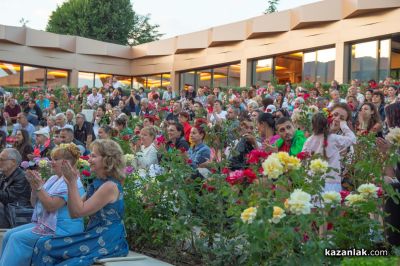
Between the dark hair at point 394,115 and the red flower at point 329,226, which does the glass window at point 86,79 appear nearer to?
the dark hair at point 394,115

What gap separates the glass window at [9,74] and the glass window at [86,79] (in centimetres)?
395

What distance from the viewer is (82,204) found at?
4844 millimetres

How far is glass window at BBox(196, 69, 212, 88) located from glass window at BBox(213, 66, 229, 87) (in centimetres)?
59

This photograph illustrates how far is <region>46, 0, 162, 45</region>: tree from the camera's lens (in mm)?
55125

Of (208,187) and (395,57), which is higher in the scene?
(395,57)

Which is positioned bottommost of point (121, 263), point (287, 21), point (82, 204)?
point (121, 263)

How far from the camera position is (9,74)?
3303cm

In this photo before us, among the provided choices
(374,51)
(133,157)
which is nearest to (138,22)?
(374,51)

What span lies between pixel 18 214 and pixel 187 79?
27.6 meters

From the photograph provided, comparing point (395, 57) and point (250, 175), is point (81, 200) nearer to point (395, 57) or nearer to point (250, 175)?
point (250, 175)

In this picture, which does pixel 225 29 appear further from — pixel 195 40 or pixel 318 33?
pixel 318 33

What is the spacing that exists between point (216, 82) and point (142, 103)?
14.7 metres

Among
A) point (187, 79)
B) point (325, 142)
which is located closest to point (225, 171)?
point (325, 142)

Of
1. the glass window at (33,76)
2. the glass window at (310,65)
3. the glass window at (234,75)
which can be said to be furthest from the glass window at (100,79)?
the glass window at (310,65)
